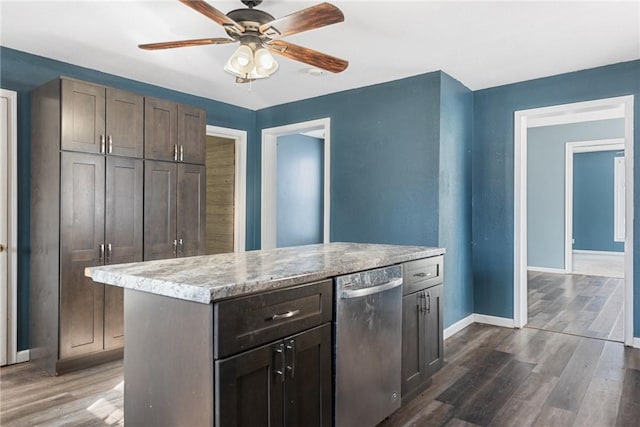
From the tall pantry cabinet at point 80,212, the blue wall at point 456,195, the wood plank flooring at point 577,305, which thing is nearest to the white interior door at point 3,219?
the tall pantry cabinet at point 80,212

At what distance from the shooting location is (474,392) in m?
2.57

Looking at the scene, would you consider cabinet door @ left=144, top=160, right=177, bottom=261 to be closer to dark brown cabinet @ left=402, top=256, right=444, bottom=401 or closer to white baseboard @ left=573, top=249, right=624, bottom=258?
dark brown cabinet @ left=402, top=256, right=444, bottom=401

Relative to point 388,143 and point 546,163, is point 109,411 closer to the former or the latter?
point 388,143

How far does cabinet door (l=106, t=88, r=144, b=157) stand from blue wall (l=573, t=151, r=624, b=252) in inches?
372

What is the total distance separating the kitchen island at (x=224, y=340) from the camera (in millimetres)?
1317

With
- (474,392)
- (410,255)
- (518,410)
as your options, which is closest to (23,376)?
(410,255)

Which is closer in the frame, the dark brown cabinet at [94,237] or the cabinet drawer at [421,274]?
the cabinet drawer at [421,274]

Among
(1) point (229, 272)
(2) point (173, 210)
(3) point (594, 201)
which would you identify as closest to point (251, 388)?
(1) point (229, 272)

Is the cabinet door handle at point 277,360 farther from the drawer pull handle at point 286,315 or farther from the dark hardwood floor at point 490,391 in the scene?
the dark hardwood floor at point 490,391

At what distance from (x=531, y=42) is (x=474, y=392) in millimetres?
2531

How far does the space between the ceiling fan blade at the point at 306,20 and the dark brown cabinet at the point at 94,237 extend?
1749 millimetres

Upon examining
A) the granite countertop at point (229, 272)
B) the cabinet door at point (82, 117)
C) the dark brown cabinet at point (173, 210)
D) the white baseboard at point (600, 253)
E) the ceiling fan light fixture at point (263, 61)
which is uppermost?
the ceiling fan light fixture at point (263, 61)

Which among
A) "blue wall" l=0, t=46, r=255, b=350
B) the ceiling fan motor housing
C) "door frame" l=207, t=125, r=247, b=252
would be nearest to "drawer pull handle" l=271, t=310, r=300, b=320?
the ceiling fan motor housing

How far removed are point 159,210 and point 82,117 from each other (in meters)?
0.91
